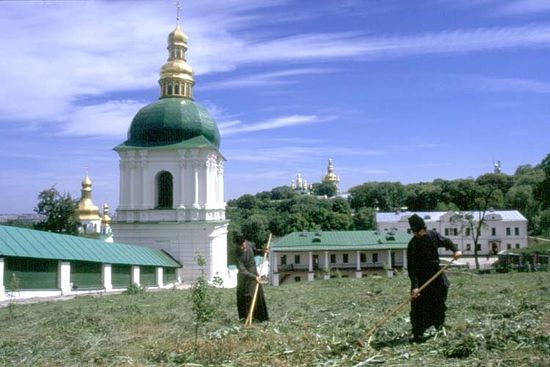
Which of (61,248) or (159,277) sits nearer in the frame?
(61,248)

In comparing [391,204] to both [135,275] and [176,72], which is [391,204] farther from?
[135,275]

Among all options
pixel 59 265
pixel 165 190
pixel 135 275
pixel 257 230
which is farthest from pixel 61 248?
pixel 257 230

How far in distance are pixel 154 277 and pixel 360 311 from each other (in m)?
18.2

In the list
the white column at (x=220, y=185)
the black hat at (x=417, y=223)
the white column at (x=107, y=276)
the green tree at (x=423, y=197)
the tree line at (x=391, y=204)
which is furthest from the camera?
the green tree at (x=423, y=197)

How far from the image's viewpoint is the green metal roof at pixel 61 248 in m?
16.6

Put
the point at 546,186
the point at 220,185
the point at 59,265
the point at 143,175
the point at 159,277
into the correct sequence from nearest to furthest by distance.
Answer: the point at 59,265 → the point at 159,277 → the point at 143,175 → the point at 220,185 → the point at 546,186

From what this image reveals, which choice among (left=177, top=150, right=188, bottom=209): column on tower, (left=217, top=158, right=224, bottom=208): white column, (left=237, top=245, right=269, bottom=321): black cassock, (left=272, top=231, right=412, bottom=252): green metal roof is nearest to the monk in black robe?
(left=237, top=245, right=269, bottom=321): black cassock

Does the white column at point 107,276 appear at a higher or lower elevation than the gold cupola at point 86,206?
lower

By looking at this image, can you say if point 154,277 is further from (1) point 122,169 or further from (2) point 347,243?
(2) point 347,243

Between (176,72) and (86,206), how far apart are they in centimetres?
2616

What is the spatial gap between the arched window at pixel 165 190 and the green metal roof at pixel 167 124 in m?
1.78

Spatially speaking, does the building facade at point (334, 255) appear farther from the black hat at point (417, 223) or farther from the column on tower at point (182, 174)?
the black hat at point (417, 223)

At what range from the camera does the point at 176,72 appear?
3391 centimetres

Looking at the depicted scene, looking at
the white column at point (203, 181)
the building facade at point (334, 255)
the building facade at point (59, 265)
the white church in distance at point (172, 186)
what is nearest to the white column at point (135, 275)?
the building facade at point (59, 265)
